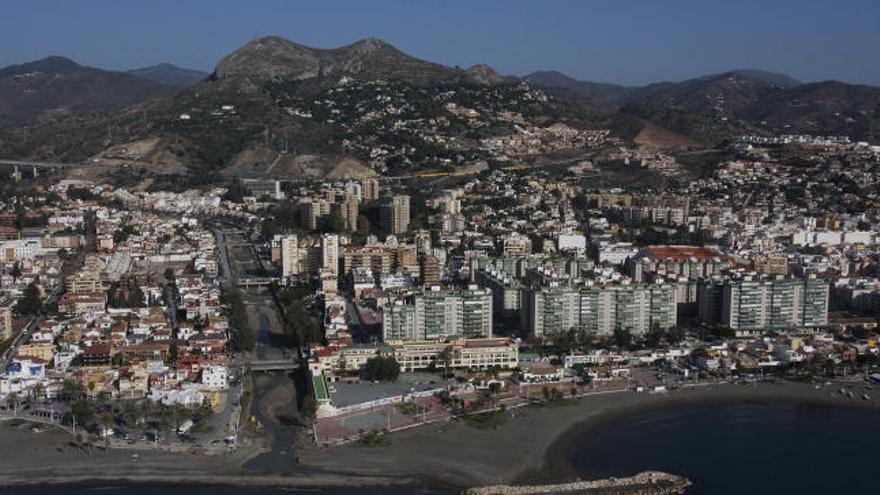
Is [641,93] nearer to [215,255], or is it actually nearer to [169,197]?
[169,197]

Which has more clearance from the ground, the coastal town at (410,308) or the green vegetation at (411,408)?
the coastal town at (410,308)

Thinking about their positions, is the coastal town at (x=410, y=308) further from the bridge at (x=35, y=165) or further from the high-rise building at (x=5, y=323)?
the bridge at (x=35, y=165)

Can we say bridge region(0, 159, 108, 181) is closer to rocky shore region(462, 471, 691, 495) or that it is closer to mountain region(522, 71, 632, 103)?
rocky shore region(462, 471, 691, 495)

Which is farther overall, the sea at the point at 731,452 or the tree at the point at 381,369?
the tree at the point at 381,369

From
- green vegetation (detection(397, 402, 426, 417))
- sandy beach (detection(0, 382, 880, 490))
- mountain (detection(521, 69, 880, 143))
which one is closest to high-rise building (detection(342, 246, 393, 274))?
green vegetation (detection(397, 402, 426, 417))

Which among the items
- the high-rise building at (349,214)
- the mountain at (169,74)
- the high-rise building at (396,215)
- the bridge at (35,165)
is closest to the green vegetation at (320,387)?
the high-rise building at (396,215)
